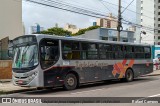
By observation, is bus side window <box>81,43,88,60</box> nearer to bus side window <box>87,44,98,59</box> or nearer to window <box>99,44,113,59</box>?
bus side window <box>87,44,98,59</box>

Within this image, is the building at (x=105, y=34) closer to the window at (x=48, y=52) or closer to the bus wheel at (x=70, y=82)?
the bus wheel at (x=70, y=82)

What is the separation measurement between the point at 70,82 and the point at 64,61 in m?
1.24

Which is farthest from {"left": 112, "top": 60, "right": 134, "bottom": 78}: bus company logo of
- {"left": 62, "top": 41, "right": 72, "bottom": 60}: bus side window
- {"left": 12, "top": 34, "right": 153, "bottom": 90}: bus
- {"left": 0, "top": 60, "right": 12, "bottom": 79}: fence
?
{"left": 0, "top": 60, "right": 12, "bottom": 79}: fence

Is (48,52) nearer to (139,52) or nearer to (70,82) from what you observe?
(70,82)

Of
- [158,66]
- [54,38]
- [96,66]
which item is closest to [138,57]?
[96,66]

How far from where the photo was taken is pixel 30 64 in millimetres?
16047

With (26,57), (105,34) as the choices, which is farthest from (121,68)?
(105,34)

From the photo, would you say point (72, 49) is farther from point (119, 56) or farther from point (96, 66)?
point (119, 56)

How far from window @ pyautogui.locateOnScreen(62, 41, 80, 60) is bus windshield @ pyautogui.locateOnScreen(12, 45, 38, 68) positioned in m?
1.85

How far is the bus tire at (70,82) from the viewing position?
56.9 feet

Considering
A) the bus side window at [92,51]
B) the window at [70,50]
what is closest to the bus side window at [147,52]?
the bus side window at [92,51]

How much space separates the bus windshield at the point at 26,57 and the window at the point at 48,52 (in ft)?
1.15

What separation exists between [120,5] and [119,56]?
1040cm

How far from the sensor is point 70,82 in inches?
695
